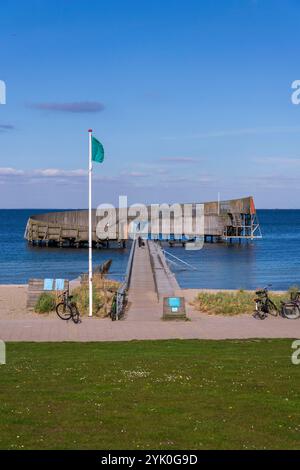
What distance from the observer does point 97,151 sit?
22.5m

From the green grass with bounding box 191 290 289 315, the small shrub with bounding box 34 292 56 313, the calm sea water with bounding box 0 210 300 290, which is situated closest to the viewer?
the green grass with bounding box 191 290 289 315

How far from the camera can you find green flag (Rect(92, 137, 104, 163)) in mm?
22375

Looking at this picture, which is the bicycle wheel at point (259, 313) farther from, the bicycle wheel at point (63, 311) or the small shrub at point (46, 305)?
the small shrub at point (46, 305)

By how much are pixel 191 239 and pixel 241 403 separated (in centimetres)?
8510

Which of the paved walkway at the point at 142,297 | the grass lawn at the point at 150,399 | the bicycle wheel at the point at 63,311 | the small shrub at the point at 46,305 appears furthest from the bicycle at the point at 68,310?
the grass lawn at the point at 150,399

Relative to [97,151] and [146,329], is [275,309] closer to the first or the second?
[146,329]

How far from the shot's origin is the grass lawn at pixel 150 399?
7973 mm

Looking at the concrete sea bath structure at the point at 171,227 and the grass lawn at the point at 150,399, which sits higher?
the concrete sea bath structure at the point at 171,227

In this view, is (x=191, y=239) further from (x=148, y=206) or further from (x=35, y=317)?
(x=35, y=317)

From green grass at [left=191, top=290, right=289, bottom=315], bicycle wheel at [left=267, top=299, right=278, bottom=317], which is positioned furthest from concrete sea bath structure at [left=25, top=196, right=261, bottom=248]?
bicycle wheel at [left=267, top=299, right=278, bottom=317]

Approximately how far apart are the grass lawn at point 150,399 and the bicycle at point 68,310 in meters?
5.73

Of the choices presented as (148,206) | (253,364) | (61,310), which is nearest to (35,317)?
(61,310)

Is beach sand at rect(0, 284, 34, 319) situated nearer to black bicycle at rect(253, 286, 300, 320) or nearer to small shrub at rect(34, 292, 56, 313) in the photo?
small shrub at rect(34, 292, 56, 313)

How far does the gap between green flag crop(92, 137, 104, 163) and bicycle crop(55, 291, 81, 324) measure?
4.62 meters
